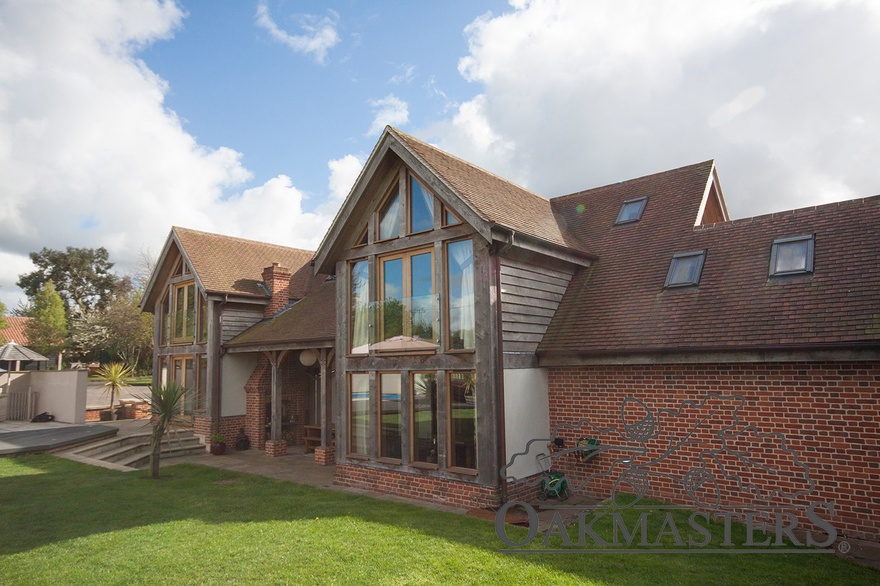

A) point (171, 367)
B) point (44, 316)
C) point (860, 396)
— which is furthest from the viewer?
point (44, 316)

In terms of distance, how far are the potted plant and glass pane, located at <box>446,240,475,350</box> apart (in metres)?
9.63

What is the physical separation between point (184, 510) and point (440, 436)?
184 inches

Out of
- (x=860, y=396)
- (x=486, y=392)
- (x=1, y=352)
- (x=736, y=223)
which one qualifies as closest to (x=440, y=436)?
(x=486, y=392)

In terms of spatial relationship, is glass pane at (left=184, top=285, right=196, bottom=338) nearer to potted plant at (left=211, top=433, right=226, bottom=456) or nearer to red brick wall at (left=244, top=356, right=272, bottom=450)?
red brick wall at (left=244, top=356, right=272, bottom=450)

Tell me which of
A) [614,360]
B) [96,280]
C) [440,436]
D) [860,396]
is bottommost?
[440,436]

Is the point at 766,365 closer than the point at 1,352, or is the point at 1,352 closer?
the point at 766,365

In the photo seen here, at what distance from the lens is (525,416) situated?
1012 centimetres

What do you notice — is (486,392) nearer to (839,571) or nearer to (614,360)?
(614,360)

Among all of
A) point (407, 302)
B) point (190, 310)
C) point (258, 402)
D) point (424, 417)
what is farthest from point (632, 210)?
point (190, 310)

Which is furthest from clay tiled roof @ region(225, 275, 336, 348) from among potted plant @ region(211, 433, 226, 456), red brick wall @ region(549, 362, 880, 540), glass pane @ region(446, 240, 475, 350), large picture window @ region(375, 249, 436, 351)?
red brick wall @ region(549, 362, 880, 540)

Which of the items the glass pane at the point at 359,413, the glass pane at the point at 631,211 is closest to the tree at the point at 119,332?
the glass pane at the point at 359,413

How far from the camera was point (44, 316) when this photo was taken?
3938cm

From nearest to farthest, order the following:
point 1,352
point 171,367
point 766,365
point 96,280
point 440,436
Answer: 1. point 766,365
2. point 440,436
3. point 171,367
4. point 1,352
5. point 96,280
